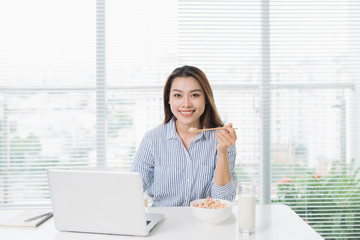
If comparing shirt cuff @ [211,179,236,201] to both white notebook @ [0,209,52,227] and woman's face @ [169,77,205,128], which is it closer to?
woman's face @ [169,77,205,128]

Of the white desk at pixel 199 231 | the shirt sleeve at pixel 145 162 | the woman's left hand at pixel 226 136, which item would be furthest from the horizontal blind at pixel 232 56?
the white desk at pixel 199 231

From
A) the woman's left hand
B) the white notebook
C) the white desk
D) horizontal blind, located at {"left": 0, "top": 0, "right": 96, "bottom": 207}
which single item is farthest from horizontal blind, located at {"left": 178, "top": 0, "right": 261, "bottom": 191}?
the white notebook

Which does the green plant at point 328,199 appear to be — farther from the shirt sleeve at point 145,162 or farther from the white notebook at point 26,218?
the white notebook at point 26,218

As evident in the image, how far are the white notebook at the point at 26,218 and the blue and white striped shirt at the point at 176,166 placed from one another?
535mm

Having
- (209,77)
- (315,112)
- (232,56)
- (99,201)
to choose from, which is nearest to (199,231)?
(99,201)

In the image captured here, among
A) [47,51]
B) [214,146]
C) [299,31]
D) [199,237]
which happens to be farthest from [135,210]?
[299,31]

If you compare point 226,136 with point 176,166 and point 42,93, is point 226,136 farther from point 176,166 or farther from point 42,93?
point 42,93

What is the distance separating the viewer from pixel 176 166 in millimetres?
1718

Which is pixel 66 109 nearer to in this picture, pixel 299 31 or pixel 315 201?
pixel 299 31

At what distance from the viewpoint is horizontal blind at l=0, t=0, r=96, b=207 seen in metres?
2.50

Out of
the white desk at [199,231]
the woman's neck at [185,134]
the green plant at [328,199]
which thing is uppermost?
the woman's neck at [185,134]

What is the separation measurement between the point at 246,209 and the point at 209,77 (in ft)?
5.11

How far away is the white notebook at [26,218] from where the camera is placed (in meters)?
1.25

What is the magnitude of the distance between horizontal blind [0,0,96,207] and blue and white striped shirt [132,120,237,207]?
92cm
